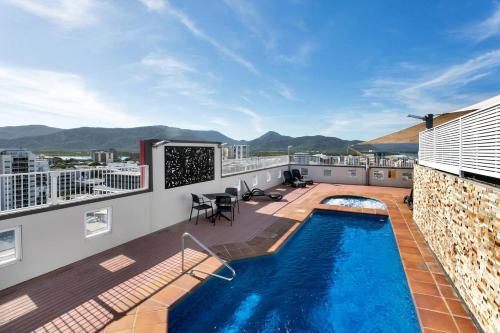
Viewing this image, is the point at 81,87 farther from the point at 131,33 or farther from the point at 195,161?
the point at 195,161

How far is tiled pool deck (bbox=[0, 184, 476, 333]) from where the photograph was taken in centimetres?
341

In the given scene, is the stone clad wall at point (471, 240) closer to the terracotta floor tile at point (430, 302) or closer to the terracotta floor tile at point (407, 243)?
the terracotta floor tile at point (430, 302)

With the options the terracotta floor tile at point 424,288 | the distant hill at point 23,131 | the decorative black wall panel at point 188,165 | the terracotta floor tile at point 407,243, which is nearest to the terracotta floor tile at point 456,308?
the terracotta floor tile at point 424,288

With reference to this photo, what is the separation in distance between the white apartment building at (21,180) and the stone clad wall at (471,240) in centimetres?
727

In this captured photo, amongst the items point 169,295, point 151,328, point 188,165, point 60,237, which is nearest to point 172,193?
point 188,165

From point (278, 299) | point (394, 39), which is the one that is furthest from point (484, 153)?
point (394, 39)

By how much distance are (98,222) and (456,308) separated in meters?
7.45

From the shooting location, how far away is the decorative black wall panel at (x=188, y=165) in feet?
25.0

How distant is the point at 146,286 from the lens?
4336 millimetres

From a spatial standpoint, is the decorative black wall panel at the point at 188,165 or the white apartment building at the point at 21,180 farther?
the decorative black wall panel at the point at 188,165

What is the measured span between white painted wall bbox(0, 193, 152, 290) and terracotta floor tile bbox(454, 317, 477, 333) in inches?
270

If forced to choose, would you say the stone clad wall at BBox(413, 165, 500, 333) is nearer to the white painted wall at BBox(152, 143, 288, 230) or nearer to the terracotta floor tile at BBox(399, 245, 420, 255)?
the terracotta floor tile at BBox(399, 245, 420, 255)

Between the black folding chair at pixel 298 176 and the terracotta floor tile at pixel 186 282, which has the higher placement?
the black folding chair at pixel 298 176

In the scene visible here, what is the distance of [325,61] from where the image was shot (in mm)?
16812
